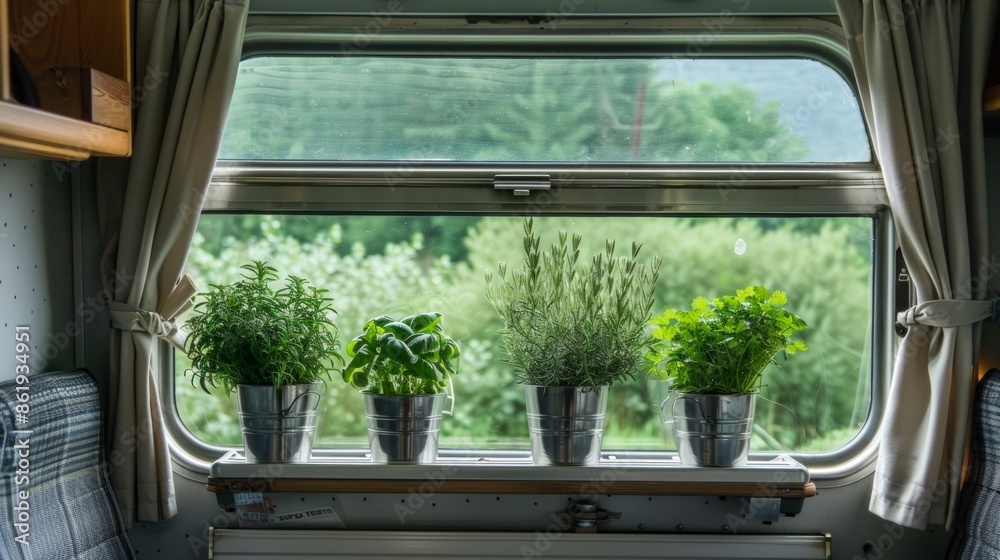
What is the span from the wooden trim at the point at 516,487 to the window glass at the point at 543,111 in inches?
30.5

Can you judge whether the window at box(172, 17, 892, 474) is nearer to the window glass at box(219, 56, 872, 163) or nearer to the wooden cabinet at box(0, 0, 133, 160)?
A: the window glass at box(219, 56, 872, 163)

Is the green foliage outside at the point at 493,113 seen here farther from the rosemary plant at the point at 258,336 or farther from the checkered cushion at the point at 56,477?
the checkered cushion at the point at 56,477

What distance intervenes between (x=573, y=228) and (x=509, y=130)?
290mm

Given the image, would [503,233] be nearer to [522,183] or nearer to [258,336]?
[522,183]

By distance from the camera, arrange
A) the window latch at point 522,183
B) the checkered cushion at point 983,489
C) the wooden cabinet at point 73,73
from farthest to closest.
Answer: the window latch at point 522,183
the checkered cushion at point 983,489
the wooden cabinet at point 73,73

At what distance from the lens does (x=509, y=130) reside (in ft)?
6.66

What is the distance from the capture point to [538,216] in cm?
200

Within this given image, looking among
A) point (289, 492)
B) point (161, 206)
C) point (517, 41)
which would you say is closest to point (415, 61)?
point (517, 41)

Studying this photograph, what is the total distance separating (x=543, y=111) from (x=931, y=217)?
2.99ft

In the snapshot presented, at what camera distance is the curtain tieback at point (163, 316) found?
6.08 ft

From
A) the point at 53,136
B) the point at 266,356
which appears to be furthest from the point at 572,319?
the point at 53,136

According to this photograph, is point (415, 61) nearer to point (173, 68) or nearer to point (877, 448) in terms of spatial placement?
point (173, 68)

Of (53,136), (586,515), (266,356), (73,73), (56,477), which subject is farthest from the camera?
(586,515)

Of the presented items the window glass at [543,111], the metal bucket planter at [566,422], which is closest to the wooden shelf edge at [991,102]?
the window glass at [543,111]
